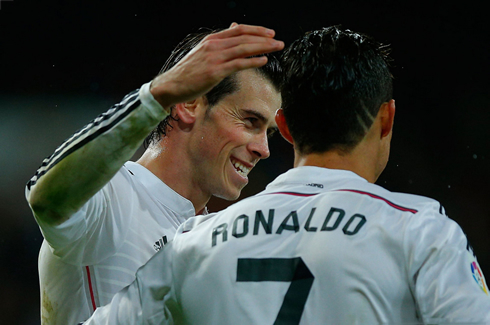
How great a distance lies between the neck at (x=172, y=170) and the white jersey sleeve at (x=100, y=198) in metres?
0.33

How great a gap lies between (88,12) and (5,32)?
2.45ft

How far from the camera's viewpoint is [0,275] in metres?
4.61

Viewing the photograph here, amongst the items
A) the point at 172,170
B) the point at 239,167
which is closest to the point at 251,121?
the point at 239,167

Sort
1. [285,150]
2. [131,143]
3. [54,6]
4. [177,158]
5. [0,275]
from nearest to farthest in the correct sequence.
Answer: [131,143], [177,158], [0,275], [54,6], [285,150]

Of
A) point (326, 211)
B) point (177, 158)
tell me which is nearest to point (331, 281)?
point (326, 211)

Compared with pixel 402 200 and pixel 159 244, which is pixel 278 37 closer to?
pixel 159 244

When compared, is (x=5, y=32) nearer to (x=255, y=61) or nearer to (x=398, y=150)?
(x=398, y=150)

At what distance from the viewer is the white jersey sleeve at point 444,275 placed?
0.98m

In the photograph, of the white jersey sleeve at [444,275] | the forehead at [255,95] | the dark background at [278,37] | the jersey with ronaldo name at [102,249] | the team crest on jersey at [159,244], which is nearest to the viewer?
the white jersey sleeve at [444,275]

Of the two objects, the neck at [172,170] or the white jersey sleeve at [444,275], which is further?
the neck at [172,170]

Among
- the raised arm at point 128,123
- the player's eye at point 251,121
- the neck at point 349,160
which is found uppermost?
the raised arm at point 128,123

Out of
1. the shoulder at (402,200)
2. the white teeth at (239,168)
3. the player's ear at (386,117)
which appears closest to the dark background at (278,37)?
the white teeth at (239,168)

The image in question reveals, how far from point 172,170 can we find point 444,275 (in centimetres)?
156

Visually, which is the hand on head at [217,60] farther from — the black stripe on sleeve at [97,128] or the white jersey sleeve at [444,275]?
the white jersey sleeve at [444,275]
